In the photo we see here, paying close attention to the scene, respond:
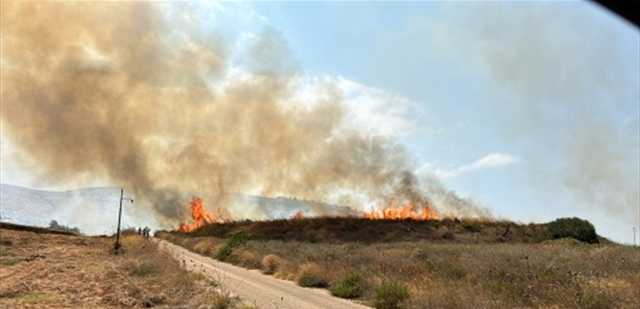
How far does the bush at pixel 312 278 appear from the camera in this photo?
24.8 meters

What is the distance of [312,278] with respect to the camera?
25016mm

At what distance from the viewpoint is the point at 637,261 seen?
2378cm

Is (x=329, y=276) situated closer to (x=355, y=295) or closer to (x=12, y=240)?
(x=355, y=295)

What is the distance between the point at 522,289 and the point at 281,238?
59.9m

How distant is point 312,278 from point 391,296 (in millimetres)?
7810

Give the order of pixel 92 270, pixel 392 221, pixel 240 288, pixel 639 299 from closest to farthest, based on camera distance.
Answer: pixel 639 299 < pixel 240 288 < pixel 92 270 < pixel 392 221

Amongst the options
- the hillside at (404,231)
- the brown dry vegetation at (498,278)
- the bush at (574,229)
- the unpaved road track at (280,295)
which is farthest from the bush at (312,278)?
the bush at (574,229)

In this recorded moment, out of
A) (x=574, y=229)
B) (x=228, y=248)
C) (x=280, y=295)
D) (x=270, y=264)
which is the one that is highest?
(x=574, y=229)

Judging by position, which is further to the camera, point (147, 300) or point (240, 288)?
point (240, 288)

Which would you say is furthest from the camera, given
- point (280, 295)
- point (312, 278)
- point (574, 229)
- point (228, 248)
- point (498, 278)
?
point (574, 229)

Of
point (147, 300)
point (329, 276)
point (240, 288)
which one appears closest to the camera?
point (147, 300)

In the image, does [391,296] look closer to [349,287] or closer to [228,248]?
[349,287]

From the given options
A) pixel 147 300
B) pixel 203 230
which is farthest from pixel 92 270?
pixel 203 230

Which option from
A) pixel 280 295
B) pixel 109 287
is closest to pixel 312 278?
pixel 280 295
